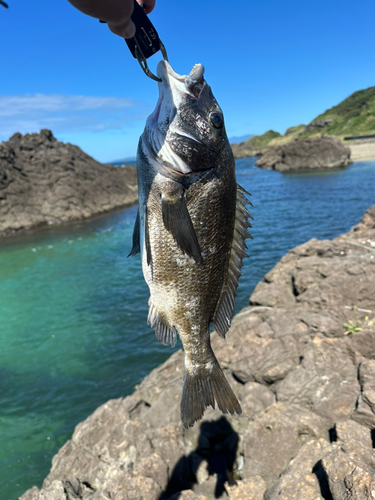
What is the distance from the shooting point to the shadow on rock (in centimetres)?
481

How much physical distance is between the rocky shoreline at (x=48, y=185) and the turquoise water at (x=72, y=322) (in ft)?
15.0

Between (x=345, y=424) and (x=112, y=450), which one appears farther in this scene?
(x=112, y=450)

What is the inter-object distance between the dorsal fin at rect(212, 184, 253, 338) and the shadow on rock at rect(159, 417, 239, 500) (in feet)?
10.0

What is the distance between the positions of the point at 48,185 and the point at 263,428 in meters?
36.2

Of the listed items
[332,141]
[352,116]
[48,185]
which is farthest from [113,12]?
[352,116]

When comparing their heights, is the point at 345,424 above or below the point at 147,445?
above

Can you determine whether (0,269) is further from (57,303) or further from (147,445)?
(147,445)

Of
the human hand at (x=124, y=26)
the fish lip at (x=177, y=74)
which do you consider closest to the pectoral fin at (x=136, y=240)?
the fish lip at (x=177, y=74)

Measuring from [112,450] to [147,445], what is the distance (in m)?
0.87

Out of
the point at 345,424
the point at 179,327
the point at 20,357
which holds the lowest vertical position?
the point at 20,357

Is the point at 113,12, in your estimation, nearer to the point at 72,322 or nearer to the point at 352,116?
the point at 72,322

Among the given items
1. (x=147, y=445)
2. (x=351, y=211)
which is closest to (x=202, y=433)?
(x=147, y=445)

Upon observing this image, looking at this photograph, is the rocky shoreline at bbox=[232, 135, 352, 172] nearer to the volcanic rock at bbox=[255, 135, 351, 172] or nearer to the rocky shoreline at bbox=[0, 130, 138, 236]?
the volcanic rock at bbox=[255, 135, 351, 172]

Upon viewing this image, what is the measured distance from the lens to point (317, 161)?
59594 millimetres
